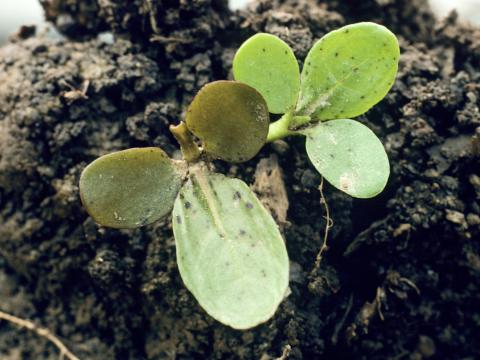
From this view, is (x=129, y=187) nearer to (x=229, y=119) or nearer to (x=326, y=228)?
(x=229, y=119)

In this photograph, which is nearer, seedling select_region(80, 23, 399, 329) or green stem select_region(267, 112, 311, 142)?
seedling select_region(80, 23, 399, 329)

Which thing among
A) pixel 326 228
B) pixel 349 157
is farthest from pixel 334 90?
pixel 326 228

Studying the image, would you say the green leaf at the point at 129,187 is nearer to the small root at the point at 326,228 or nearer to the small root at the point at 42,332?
the small root at the point at 326,228

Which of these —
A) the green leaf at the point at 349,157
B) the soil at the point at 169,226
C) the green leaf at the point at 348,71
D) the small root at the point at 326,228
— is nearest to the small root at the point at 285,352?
the soil at the point at 169,226

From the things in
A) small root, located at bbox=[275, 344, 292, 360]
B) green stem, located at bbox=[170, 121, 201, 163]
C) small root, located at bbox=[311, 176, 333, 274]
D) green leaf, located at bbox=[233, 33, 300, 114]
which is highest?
green leaf, located at bbox=[233, 33, 300, 114]

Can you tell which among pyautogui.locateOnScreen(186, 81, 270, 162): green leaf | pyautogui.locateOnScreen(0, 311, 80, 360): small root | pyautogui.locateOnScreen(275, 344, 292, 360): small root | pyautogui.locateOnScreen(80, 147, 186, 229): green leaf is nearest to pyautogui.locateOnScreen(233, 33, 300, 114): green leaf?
pyautogui.locateOnScreen(186, 81, 270, 162): green leaf

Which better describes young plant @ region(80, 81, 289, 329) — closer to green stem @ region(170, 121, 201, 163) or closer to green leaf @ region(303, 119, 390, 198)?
green stem @ region(170, 121, 201, 163)
